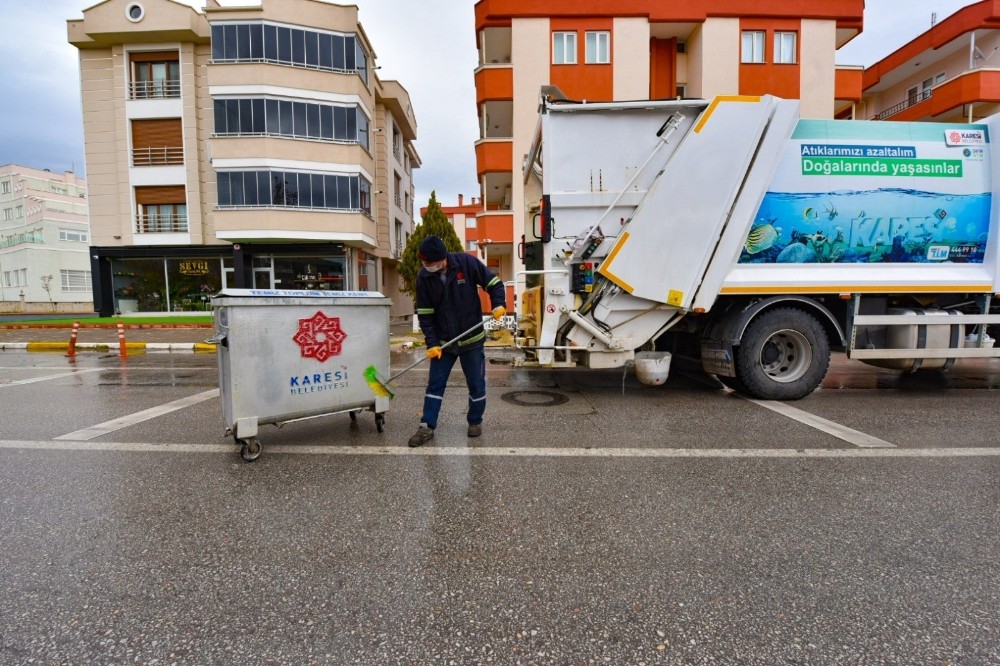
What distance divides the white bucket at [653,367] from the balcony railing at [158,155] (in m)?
24.4

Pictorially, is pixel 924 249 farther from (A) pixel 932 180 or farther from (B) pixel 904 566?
(B) pixel 904 566

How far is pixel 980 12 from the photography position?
19594 millimetres

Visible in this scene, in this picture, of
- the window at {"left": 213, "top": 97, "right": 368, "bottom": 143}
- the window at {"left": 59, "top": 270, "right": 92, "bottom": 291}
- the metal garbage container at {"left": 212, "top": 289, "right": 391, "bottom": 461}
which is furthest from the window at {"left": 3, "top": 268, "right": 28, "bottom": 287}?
the metal garbage container at {"left": 212, "top": 289, "right": 391, "bottom": 461}

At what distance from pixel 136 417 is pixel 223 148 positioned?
18701mm

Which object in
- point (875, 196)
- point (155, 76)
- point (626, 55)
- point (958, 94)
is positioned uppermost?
point (155, 76)

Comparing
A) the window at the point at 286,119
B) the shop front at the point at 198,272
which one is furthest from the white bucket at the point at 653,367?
the window at the point at 286,119

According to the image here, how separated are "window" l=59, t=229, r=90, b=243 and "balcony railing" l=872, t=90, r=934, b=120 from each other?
209 feet

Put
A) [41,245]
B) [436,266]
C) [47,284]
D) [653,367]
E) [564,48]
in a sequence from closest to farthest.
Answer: [436,266], [653,367], [564,48], [47,284], [41,245]

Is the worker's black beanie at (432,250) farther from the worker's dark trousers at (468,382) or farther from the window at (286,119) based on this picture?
the window at (286,119)

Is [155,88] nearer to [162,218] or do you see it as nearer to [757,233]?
[162,218]

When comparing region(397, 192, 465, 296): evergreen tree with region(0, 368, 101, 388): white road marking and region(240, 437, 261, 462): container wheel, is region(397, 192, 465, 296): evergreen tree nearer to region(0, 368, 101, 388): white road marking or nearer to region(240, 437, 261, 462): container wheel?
region(0, 368, 101, 388): white road marking

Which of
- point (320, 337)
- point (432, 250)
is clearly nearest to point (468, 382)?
point (432, 250)

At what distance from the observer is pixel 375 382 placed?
4.45 m

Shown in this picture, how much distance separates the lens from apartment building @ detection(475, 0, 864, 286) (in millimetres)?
17344
